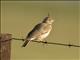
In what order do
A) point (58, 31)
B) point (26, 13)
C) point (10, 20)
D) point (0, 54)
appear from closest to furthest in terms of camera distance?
point (0, 54)
point (58, 31)
point (10, 20)
point (26, 13)

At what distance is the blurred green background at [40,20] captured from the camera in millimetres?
8250

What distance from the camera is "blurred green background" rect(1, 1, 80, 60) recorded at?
8.25 meters

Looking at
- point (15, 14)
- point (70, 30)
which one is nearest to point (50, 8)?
point (15, 14)

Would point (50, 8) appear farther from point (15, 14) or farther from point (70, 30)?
point (70, 30)

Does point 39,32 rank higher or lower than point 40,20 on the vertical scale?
lower

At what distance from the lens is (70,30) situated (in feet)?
33.0

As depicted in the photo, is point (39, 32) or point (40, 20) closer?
point (39, 32)

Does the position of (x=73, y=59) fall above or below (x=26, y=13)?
below

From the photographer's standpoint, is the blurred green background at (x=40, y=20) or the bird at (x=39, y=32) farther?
the blurred green background at (x=40, y=20)

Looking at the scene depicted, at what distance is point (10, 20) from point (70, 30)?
208cm

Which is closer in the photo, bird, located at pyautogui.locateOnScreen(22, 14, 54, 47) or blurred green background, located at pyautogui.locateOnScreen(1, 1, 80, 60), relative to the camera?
bird, located at pyautogui.locateOnScreen(22, 14, 54, 47)

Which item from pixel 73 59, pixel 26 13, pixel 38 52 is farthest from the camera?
pixel 26 13

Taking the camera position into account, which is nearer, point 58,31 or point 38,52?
point 38,52

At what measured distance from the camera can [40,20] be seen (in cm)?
1070
